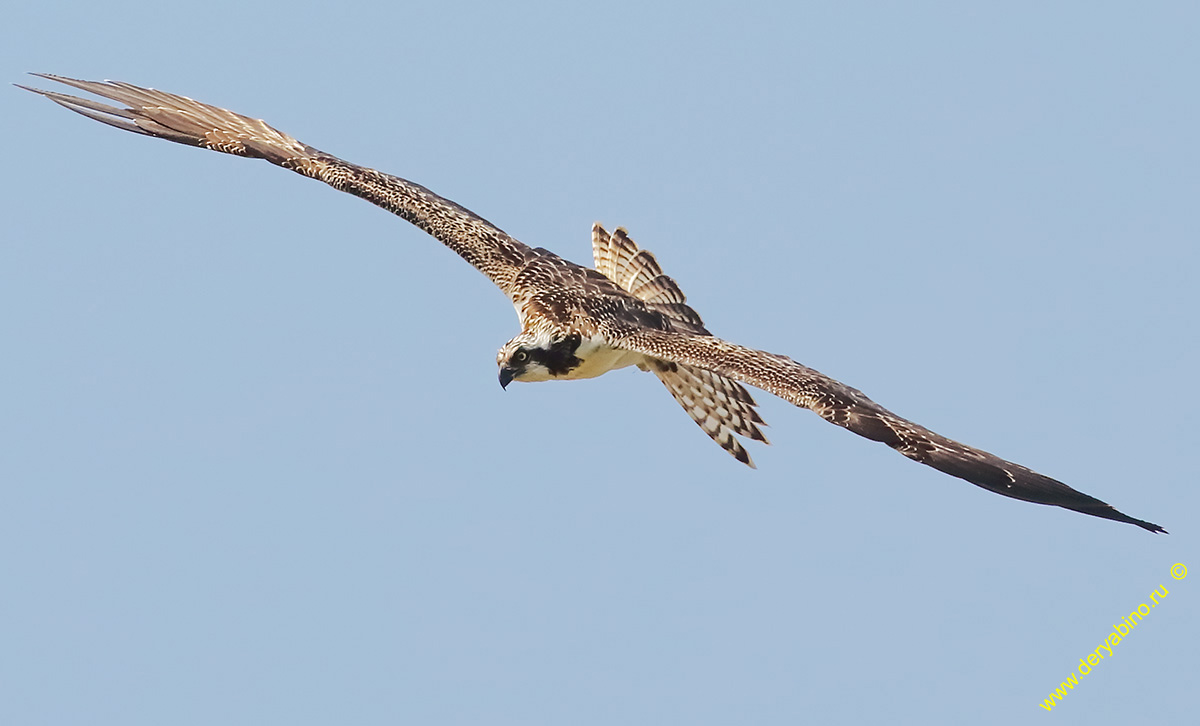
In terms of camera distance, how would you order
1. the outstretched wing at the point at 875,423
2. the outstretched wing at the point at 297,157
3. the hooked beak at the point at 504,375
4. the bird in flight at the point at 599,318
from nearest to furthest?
1. the outstretched wing at the point at 875,423
2. the bird in flight at the point at 599,318
3. the hooked beak at the point at 504,375
4. the outstretched wing at the point at 297,157

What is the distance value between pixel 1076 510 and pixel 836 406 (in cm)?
212

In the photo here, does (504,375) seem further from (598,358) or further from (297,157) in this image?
(297,157)

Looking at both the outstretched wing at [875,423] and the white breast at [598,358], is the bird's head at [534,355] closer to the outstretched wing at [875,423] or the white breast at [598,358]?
the white breast at [598,358]

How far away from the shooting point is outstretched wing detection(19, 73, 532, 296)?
18.1m

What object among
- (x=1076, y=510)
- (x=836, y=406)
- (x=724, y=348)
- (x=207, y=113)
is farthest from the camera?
(x=207, y=113)

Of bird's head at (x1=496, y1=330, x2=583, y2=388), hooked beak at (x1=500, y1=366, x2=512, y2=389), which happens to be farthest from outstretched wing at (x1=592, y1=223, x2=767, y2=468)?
hooked beak at (x1=500, y1=366, x2=512, y2=389)

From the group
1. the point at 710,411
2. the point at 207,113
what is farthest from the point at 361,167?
the point at 710,411

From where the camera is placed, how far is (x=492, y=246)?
18.1 meters

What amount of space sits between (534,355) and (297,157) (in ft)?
13.2

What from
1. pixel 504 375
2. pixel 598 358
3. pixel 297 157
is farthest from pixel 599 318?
pixel 297 157

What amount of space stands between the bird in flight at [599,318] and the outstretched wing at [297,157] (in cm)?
Result: 1

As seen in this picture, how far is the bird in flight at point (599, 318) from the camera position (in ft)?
46.7

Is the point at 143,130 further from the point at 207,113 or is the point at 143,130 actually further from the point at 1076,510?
the point at 1076,510

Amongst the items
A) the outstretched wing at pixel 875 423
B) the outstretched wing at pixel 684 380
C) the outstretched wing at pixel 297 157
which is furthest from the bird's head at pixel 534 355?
the outstretched wing at pixel 684 380
